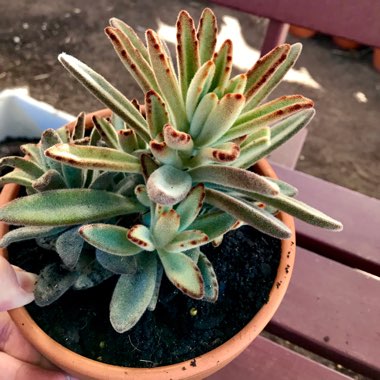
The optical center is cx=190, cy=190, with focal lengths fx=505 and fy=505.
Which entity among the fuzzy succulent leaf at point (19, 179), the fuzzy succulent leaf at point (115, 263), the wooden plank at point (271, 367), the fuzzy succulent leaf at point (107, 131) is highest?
the fuzzy succulent leaf at point (107, 131)

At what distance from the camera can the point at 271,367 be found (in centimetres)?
77

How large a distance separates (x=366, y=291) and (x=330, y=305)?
0.07 m

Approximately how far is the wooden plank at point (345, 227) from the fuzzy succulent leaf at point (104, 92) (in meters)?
0.43

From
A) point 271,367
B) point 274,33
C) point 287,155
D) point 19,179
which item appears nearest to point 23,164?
point 19,179

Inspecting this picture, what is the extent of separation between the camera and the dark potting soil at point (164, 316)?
62 centimetres

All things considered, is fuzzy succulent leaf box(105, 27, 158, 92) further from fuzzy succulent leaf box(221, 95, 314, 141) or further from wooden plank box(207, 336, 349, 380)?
wooden plank box(207, 336, 349, 380)

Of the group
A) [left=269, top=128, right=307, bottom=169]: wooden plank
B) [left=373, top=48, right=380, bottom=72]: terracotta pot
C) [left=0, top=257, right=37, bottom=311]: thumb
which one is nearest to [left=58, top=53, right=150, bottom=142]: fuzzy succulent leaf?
[left=0, top=257, right=37, bottom=311]: thumb

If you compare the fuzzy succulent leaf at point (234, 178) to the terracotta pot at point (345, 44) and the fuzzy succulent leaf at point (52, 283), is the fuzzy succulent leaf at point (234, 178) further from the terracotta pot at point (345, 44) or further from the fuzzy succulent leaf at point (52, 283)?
the terracotta pot at point (345, 44)

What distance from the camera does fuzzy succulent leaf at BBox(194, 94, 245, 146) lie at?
479 mm

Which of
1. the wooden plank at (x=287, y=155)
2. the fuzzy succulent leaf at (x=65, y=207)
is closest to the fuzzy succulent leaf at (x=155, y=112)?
the fuzzy succulent leaf at (x=65, y=207)

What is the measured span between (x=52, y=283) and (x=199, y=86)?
0.30 meters

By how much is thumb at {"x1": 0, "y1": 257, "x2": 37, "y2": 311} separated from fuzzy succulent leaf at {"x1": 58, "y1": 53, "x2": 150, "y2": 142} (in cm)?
22

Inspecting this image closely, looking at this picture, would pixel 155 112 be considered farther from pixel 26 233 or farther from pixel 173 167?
pixel 26 233

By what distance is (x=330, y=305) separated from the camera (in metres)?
0.82
